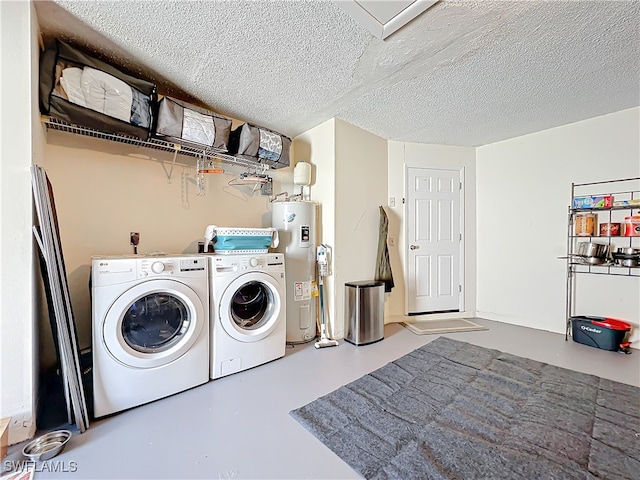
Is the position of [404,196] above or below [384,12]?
below

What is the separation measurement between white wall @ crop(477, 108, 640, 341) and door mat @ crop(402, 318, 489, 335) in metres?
0.53

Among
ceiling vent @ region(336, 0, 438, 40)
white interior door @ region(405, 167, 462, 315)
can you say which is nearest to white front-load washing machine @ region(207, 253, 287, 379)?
ceiling vent @ region(336, 0, 438, 40)

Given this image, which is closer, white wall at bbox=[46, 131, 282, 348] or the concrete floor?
the concrete floor

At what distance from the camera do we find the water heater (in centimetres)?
273

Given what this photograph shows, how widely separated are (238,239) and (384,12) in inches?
69.8

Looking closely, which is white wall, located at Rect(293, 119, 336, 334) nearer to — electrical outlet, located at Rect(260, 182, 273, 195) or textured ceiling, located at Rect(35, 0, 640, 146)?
textured ceiling, located at Rect(35, 0, 640, 146)

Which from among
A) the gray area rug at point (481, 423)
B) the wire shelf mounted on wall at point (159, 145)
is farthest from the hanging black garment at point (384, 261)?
the wire shelf mounted on wall at point (159, 145)

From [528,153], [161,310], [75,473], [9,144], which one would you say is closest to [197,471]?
[75,473]

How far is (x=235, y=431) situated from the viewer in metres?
1.48

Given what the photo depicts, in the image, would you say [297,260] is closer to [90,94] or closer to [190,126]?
[190,126]

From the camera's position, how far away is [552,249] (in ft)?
10.6

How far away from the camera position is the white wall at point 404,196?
3.54 metres

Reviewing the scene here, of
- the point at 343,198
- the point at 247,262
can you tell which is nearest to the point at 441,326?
the point at 343,198

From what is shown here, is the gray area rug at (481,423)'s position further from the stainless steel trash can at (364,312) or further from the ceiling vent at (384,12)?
the ceiling vent at (384,12)
